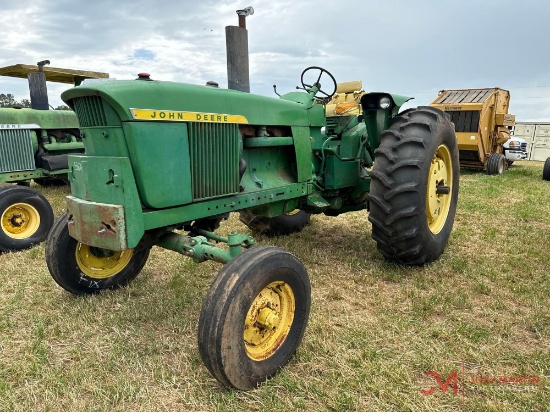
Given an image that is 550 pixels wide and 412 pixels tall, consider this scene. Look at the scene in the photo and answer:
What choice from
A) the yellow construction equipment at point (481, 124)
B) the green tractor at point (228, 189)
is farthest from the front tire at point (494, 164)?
the green tractor at point (228, 189)

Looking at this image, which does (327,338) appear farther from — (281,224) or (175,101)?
(281,224)

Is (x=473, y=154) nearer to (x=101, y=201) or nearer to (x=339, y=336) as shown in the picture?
(x=339, y=336)

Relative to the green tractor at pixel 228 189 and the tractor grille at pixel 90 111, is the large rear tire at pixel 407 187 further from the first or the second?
the tractor grille at pixel 90 111

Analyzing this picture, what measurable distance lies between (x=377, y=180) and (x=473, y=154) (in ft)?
27.4

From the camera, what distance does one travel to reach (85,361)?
2354 mm

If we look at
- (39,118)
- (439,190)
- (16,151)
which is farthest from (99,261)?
(39,118)

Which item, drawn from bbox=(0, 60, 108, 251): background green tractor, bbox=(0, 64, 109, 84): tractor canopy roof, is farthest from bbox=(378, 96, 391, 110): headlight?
bbox=(0, 64, 109, 84): tractor canopy roof

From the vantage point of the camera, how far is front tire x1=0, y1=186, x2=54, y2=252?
439 cm

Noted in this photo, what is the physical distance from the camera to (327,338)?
254 centimetres

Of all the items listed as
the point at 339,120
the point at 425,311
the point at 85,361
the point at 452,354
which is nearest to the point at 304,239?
the point at 339,120

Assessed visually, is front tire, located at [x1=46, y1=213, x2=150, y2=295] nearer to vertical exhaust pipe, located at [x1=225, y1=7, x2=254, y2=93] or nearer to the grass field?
the grass field

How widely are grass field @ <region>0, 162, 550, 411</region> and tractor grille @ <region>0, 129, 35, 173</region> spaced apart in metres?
1.87

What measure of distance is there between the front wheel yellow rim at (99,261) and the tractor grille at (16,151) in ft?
10.8

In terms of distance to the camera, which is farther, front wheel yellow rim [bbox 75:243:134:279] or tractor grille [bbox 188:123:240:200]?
front wheel yellow rim [bbox 75:243:134:279]
